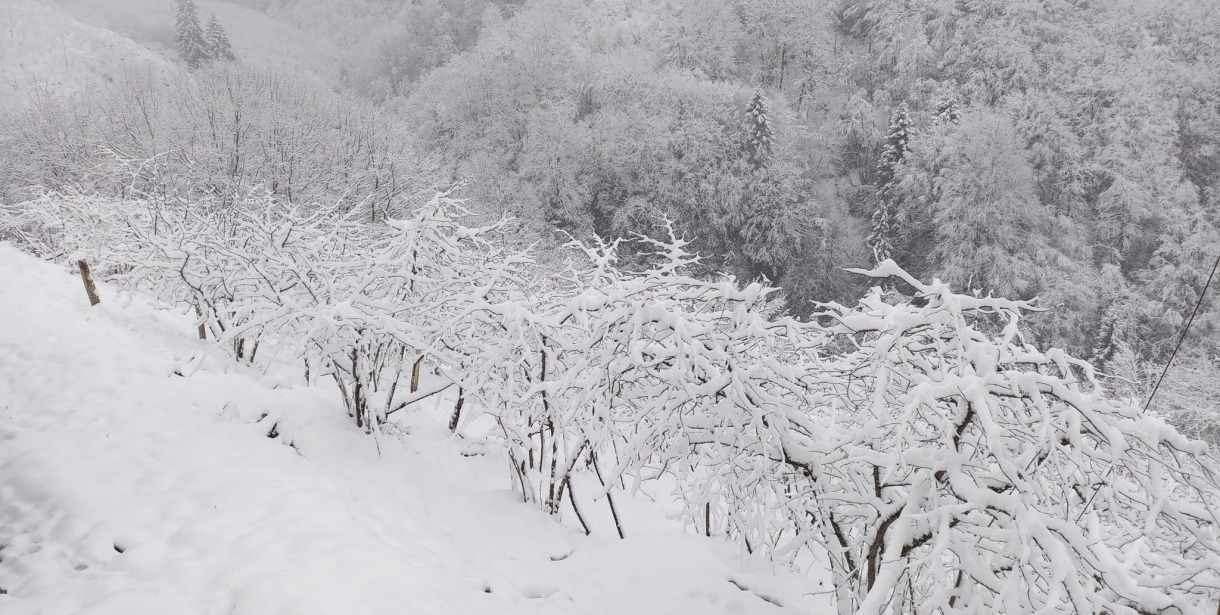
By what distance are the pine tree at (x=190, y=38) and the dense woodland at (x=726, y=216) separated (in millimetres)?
12341

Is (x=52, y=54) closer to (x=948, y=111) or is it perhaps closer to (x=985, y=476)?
(x=985, y=476)

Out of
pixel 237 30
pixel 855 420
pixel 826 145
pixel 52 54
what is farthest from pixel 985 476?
pixel 237 30

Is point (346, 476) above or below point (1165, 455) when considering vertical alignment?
below

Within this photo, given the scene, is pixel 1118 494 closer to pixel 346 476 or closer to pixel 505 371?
pixel 505 371

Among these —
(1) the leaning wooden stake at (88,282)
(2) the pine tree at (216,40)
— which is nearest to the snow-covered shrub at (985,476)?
(1) the leaning wooden stake at (88,282)

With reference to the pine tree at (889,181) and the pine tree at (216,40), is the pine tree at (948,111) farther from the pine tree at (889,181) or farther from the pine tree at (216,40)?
the pine tree at (216,40)

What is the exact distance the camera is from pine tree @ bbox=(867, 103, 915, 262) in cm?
3120

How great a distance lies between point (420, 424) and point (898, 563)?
5114 millimetres

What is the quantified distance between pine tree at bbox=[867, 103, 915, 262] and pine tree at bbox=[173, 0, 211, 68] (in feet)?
158

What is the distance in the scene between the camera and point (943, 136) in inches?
1270

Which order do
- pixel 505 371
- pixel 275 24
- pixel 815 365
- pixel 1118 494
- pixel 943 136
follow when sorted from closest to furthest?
1. pixel 1118 494
2. pixel 815 365
3. pixel 505 371
4. pixel 943 136
5. pixel 275 24

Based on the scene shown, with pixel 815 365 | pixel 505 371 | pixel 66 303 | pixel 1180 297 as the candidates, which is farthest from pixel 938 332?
pixel 1180 297

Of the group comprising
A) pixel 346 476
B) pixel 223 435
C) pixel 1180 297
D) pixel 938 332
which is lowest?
pixel 1180 297

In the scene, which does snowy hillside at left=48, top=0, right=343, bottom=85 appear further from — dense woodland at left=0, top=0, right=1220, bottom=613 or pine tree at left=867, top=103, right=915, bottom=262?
pine tree at left=867, top=103, right=915, bottom=262
